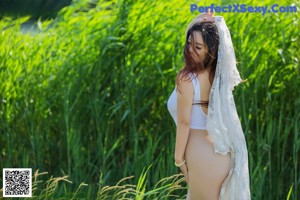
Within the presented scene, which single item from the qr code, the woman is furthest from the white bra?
the qr code

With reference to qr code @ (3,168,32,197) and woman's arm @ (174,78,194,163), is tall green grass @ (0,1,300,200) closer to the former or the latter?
qr code @ (3,168,32,197)

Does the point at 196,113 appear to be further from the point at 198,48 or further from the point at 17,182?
the point at 17,182

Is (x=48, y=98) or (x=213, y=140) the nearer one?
(x=213, y=140)

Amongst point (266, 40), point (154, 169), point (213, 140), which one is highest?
point (266, 40)

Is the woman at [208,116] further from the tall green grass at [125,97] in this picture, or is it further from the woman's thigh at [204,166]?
the tall green grass at [125,97]

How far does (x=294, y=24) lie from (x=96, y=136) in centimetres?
131

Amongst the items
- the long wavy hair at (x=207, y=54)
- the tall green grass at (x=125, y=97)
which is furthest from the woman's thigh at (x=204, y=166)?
the tall green grass at (x=125, y=97)

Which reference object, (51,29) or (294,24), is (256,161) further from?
(51,29)

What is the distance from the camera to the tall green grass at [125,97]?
462cm

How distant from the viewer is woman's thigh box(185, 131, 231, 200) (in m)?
3.27

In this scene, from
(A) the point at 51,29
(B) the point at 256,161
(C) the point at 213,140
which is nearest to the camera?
(C) the point at 213,140

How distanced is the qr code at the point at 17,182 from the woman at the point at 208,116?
1192mm

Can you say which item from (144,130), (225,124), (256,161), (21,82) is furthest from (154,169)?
(225,124)

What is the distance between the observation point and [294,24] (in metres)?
4.69
